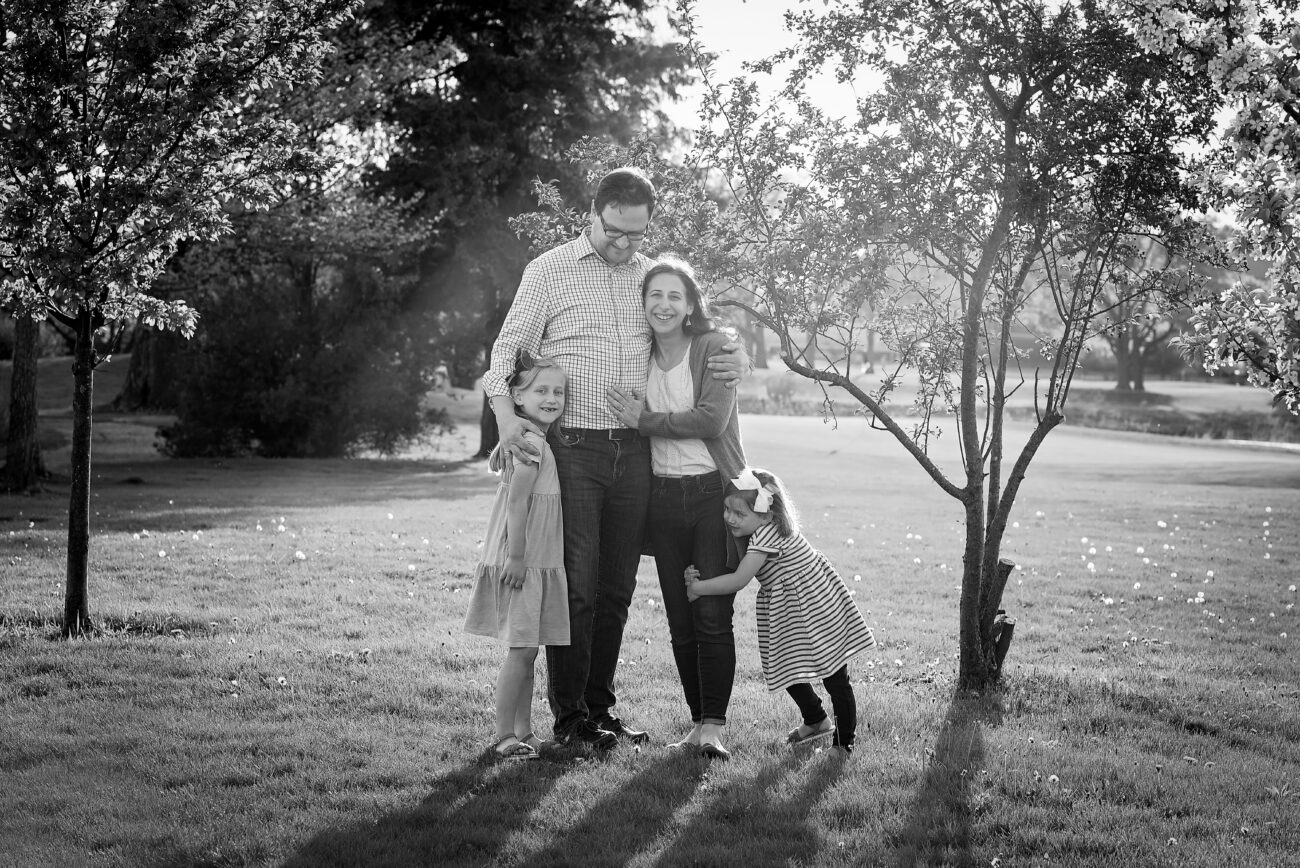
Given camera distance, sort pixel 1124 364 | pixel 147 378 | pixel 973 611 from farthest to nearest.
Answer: pixel 1124 364 < pixel 147 378 < pixel 973 611

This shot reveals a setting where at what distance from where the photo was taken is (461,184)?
24.6 metres

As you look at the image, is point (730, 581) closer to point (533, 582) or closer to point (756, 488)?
point (756, 488)

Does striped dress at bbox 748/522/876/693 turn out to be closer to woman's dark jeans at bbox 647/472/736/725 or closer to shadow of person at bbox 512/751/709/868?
woman's dark jeans at bbox 647/472/736/725

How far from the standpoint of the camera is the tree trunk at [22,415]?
17.2m

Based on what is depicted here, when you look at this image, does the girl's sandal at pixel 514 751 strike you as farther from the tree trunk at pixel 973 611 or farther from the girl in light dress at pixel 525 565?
the tree trunk at pixel 973 611

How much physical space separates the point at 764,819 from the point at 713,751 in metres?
0.83

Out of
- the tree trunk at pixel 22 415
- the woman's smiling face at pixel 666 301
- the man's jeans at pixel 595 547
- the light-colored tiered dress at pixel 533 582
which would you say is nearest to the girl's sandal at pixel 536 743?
the man's jeans at pixel 595 547

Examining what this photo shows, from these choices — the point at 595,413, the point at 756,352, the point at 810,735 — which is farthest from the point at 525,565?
the point at 756,352

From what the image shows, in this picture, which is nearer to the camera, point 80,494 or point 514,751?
point 514,751

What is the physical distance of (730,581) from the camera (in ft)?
17.5

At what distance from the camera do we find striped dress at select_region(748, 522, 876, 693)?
5.35m

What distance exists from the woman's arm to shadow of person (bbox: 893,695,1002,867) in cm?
119

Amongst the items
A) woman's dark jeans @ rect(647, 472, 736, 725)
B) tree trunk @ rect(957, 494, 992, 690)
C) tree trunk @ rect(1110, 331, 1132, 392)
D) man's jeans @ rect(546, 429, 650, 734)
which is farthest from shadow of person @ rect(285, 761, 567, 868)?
tree trunk @ rect(1110, 331, 1132, 392)

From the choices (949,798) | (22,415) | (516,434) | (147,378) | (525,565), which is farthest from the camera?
(147,378)
